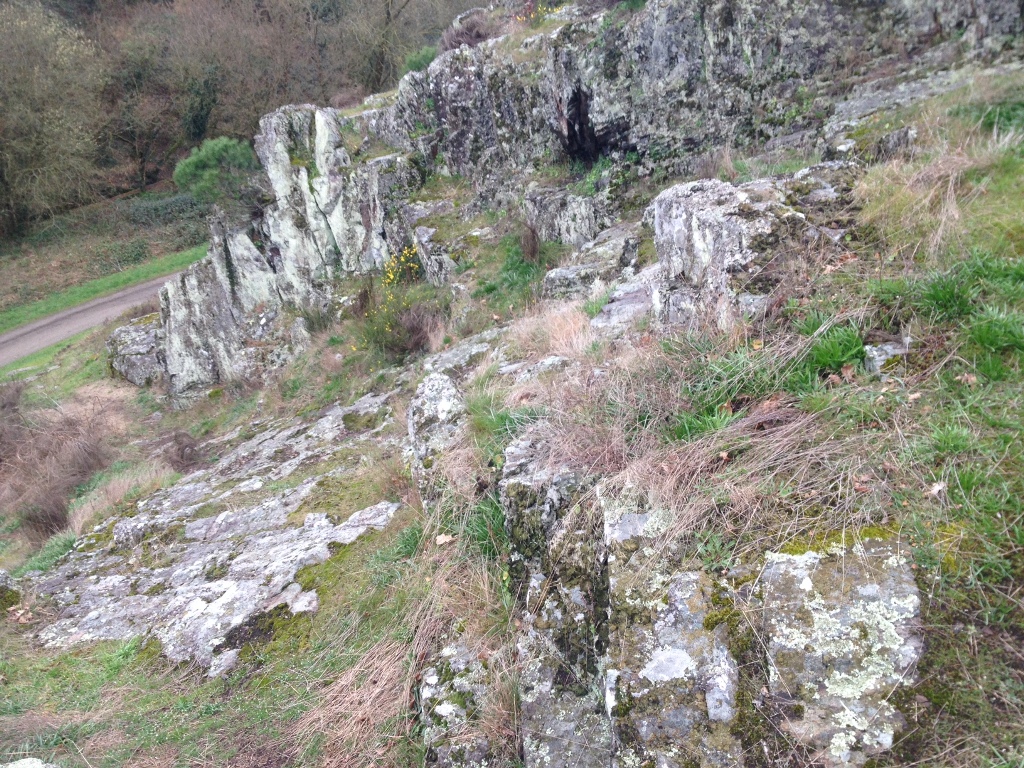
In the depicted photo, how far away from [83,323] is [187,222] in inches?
286

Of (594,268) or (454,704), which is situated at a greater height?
(594,268)

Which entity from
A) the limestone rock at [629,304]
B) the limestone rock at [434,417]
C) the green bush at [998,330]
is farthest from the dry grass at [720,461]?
the limestone rock at [629,304]

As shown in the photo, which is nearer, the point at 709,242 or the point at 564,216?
the point at 709,242

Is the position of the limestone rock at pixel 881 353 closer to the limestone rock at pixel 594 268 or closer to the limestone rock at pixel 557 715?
the limestone rock at pixel 557 715

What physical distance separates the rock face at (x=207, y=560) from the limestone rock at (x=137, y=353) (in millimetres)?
7990

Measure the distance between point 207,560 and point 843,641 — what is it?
511cm

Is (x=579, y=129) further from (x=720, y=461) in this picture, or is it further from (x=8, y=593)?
(x=8, y=593)

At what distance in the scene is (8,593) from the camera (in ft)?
18.0

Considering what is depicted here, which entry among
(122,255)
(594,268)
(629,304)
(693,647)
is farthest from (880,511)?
(122,255)

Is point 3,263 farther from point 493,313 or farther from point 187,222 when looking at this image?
point 493,313

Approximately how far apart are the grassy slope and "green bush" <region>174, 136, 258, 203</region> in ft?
36.5

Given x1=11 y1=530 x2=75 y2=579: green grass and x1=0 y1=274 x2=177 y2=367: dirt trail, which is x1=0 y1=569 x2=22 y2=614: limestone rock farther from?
x1=0 y1=274 x2=177 y2=367: dirt trail

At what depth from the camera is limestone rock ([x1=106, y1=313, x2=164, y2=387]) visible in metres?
14.4

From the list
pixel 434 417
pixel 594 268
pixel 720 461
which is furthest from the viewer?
pixel 594 268
